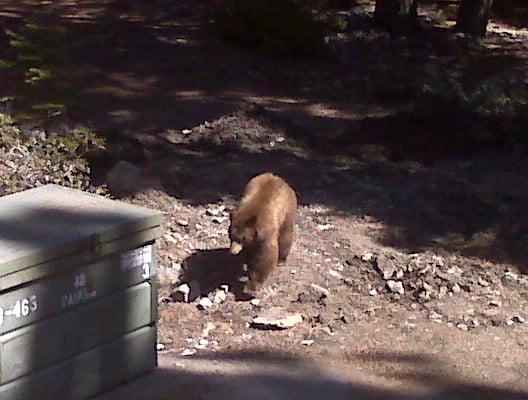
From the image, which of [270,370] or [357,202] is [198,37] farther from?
[270,370]

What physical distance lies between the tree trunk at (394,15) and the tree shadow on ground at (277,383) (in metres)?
10.9

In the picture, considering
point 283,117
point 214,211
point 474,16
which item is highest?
point 214,211

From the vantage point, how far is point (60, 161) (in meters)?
9.34

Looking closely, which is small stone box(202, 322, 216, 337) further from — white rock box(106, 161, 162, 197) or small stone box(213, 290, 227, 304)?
white rock box(106, 161, 162, 197)

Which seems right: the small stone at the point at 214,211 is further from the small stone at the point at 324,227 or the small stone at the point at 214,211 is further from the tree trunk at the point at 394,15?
the tree trunk at the point at 394,15

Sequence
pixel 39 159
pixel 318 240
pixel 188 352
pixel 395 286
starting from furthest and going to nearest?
pixel 318 240, pixel 39 159, pixel 395 286, pixel 188 352

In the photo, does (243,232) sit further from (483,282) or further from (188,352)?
(483,282)

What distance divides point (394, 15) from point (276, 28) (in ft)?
8.14

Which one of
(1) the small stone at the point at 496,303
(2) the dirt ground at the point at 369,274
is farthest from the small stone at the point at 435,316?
(1) the small stone at the point at 496,303

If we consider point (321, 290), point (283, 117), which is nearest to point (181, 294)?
point (321, 290)

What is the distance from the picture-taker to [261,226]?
8.32 meters

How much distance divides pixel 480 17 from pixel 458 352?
1152cm

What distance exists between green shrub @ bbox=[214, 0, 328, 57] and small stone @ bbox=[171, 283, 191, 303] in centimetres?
757

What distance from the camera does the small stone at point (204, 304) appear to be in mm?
8318
